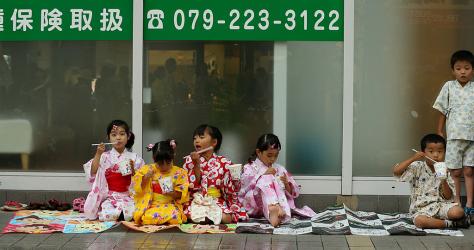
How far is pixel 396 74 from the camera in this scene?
9.74 meters

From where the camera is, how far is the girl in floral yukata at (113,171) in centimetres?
907

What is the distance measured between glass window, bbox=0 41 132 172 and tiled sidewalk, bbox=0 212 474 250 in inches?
67.3

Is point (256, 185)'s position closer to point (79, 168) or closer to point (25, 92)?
point (79, 168)

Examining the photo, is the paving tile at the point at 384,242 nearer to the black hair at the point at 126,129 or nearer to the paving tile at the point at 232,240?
the paving tile at the point at 232,240

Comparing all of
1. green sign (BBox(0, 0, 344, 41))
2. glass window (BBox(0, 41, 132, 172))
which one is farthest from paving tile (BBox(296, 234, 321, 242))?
glass window (BBox(0, 41, 132, 172))

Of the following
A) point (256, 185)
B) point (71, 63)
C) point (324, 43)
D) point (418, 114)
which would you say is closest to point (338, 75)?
point (324, 43)

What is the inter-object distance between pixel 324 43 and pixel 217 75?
1236mm

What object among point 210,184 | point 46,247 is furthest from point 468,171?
point 46,247

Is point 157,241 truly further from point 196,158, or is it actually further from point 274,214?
point 274,214

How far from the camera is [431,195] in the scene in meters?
8.84

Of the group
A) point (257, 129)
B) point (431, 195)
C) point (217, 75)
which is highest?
point (217, 75)

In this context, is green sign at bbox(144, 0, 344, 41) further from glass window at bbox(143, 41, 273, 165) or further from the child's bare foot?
the child's bare foot

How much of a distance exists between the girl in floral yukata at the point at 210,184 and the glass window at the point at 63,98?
112cm

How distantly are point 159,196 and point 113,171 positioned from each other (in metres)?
0.61
